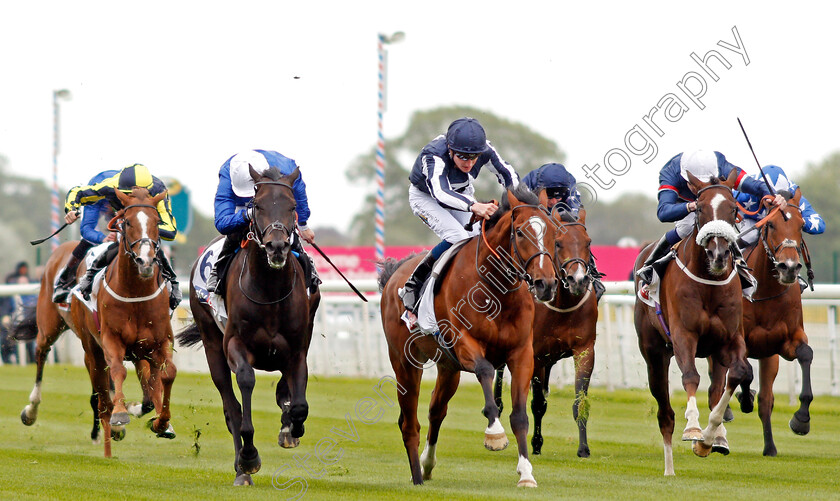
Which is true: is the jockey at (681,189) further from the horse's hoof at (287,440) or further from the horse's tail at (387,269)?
the horse's hoof at (287,440)

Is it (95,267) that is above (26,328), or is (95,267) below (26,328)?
above

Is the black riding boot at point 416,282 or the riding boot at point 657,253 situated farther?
the riding boot at point 657,253

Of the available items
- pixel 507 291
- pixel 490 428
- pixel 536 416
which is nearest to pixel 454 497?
pixel 490 428

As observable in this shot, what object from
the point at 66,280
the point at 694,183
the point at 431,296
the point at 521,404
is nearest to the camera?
the point at 521,404

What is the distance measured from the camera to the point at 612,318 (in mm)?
13914

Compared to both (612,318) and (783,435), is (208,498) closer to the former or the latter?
(783,435)

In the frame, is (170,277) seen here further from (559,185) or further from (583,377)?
(583,377)

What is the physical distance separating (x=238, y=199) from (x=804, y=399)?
450cm

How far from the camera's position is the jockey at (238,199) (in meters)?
7.73

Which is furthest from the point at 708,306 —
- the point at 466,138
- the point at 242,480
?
the point at 242,480

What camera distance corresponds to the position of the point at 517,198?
6.76 meters

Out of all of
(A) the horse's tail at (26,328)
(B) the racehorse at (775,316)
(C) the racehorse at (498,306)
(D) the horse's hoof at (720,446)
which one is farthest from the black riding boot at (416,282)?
(A) the horse's tail at (26,328)

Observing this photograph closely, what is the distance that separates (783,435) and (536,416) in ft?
8.23

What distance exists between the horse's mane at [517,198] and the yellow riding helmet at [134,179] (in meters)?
3.38
